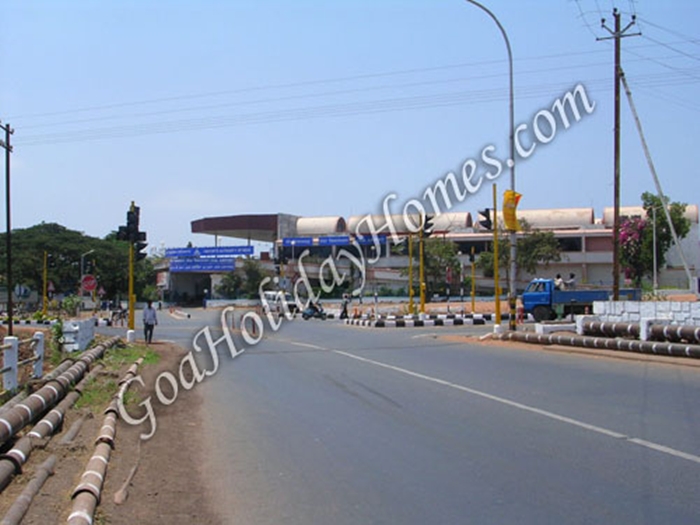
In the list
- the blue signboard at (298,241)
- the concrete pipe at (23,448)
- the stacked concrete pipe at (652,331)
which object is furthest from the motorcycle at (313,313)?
the concrete pipe at (23,448)

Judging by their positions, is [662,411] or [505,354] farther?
[505,354]

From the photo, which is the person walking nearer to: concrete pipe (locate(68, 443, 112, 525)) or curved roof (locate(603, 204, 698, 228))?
concrete pipe (locate(68, 443, 112, 525))

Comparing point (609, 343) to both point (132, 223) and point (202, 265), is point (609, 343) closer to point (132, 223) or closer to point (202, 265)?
point (132, 223)

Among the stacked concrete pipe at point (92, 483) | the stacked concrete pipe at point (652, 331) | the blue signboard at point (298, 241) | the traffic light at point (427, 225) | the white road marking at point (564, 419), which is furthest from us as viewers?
the blue signboard at point (298, 241)

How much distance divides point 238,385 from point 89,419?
434 cm

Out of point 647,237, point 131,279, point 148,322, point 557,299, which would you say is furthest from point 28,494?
point 647,237

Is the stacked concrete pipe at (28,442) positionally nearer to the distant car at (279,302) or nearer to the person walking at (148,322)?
the person walking at (148,322)

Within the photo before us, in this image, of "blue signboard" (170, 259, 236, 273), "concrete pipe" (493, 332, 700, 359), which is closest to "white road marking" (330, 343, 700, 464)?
"concrete pipe" (493, 332, 700, 359)

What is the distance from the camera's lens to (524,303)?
36906mm

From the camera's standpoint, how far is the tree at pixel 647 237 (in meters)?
61.8

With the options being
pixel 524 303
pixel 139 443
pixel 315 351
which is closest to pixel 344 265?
pixel 524 303

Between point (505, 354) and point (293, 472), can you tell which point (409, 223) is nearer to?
point (505, 354)

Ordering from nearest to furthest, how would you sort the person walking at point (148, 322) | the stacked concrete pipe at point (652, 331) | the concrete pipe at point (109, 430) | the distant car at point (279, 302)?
the concrete pipe at point (109, 430) < the stacked concrete pipe at point (652, 331) < the person walking at point (148, 322) < the distant car at point (279, 302)

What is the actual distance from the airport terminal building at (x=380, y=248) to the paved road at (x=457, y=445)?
5556cm
